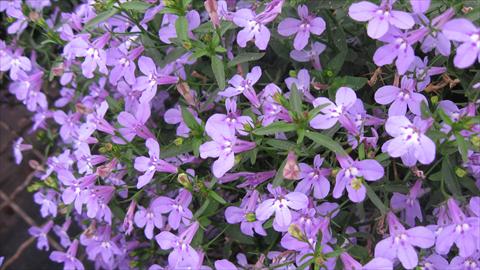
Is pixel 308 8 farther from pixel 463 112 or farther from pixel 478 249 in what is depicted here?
pixel 478 249

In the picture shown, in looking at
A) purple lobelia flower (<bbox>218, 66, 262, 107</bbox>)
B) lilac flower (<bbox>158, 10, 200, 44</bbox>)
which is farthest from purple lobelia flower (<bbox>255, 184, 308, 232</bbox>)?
lilac flower (<bbox>158, 10, 200, 44</bbox>)

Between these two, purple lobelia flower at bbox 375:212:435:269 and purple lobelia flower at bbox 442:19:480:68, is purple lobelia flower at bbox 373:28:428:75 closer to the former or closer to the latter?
purple lobelia flower at bbox 442:19:480:68

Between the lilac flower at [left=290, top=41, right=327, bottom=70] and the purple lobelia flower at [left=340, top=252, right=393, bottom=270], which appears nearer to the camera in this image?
the purple lobelia flower at [left=340, top=252, right=393, bottom=270]

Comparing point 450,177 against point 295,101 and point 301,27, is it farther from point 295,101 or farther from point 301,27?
point 301,27

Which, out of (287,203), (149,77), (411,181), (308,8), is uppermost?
(308,8)

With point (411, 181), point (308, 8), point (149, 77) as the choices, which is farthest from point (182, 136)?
point (411, 181)
